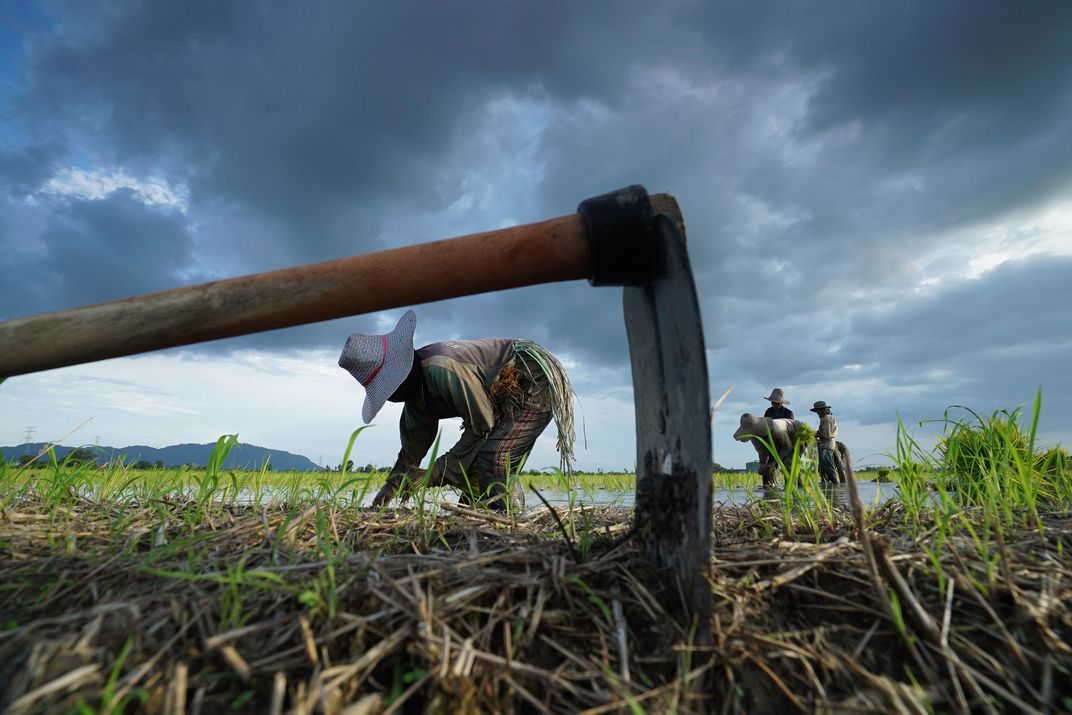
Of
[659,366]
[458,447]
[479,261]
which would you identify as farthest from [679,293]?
[458,447]

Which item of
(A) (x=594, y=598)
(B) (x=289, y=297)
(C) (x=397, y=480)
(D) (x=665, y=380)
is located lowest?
(A) (x=594, y=598)

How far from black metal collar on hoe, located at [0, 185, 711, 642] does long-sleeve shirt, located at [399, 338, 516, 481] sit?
275 cm

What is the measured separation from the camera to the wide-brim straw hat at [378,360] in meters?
4.41

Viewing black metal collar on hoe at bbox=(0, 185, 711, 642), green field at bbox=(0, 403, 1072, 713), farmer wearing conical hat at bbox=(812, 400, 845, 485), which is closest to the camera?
green field at bbox=(0, 403, 1072, 713)

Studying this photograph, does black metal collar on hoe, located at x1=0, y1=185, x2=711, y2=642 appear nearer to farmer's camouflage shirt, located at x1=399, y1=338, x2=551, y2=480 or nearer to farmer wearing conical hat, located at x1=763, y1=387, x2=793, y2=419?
farmer's camouflage shirt, located at x1=399, y1=338, x2=551, y2=480

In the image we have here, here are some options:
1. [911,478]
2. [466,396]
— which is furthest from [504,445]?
[911,478]

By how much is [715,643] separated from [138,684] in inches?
46.3

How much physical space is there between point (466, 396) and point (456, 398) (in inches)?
3.1

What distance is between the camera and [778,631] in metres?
1.34

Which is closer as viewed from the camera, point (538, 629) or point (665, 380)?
point (538, 629)

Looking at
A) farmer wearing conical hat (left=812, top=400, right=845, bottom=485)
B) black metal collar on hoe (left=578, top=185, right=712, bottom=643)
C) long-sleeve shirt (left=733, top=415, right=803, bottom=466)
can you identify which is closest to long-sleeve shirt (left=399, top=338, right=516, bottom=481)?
black metal collar on hoe (left=578, top=185, right=712, bottom=643)

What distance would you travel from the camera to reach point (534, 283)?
1663 millimetres

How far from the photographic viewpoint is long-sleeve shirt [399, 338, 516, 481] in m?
4.49

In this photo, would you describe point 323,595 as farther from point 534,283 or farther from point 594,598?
point 534,283
